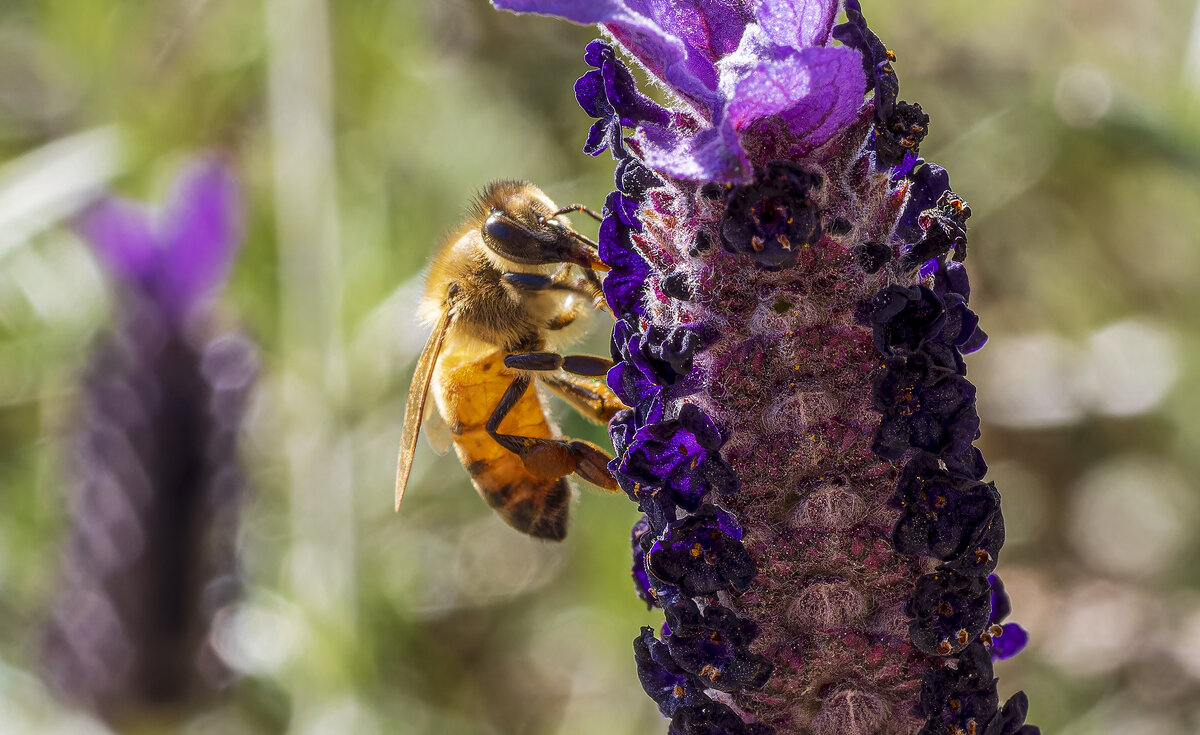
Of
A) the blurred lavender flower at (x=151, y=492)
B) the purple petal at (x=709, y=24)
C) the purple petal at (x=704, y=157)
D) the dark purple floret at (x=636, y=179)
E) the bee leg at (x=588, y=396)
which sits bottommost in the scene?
the blurred lavender flower at (x=151, y=492)

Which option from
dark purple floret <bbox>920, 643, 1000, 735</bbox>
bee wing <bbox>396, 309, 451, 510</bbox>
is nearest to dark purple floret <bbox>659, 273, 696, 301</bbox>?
dark purple floret <bbox>920, 643, 1000, 735</bbox>

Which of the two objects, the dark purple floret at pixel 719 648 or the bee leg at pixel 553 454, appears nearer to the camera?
the dark purple floret at pixel 719 648

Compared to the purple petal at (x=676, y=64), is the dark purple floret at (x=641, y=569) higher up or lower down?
lower down

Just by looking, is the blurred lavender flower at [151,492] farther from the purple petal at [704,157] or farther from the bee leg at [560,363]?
the purple petal at [704,157]

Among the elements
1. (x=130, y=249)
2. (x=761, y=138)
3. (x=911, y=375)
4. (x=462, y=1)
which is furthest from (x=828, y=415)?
(x=462, y=1)

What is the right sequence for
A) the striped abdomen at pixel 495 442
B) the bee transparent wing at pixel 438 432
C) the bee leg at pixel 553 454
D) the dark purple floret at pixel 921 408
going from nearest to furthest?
1. the dark purple floret at pixel 921 408
2. the bee leg at pixel 553 454
3. the striped abdomen at pixel 495 442
4. the bee transparent wing at pixel 438 432

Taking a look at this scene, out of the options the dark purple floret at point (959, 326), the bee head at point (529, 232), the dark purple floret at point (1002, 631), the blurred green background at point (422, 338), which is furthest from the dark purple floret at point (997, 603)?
the blurred green background at point (422, 338)

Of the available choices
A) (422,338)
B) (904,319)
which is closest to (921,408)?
(904,319)
